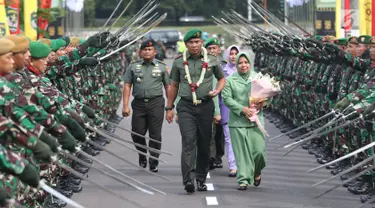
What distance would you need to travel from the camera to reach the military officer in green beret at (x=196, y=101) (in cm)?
1333

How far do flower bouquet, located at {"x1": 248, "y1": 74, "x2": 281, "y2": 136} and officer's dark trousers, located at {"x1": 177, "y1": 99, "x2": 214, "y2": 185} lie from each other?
534mm

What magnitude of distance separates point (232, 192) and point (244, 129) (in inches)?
33.0

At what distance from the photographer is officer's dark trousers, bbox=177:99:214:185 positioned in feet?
43.6

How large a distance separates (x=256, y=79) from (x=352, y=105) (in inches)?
88.5

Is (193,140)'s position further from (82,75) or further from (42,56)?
(82,75)

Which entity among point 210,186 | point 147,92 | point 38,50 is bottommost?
point 210,186

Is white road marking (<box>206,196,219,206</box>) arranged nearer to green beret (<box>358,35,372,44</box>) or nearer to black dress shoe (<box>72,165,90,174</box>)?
black dress shoe (<box>72,165,90,174</box>)

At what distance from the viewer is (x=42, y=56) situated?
11.1m

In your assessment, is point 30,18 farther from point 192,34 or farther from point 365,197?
point 365,197

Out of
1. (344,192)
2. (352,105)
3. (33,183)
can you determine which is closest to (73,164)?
(344,192)

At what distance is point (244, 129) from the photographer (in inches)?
541

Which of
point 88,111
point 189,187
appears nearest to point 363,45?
point 189,187

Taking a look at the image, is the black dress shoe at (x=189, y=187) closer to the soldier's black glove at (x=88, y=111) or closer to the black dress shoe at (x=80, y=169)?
the black dress shoe at (x=80, y=169)

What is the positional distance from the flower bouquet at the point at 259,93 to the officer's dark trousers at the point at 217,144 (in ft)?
6.37
